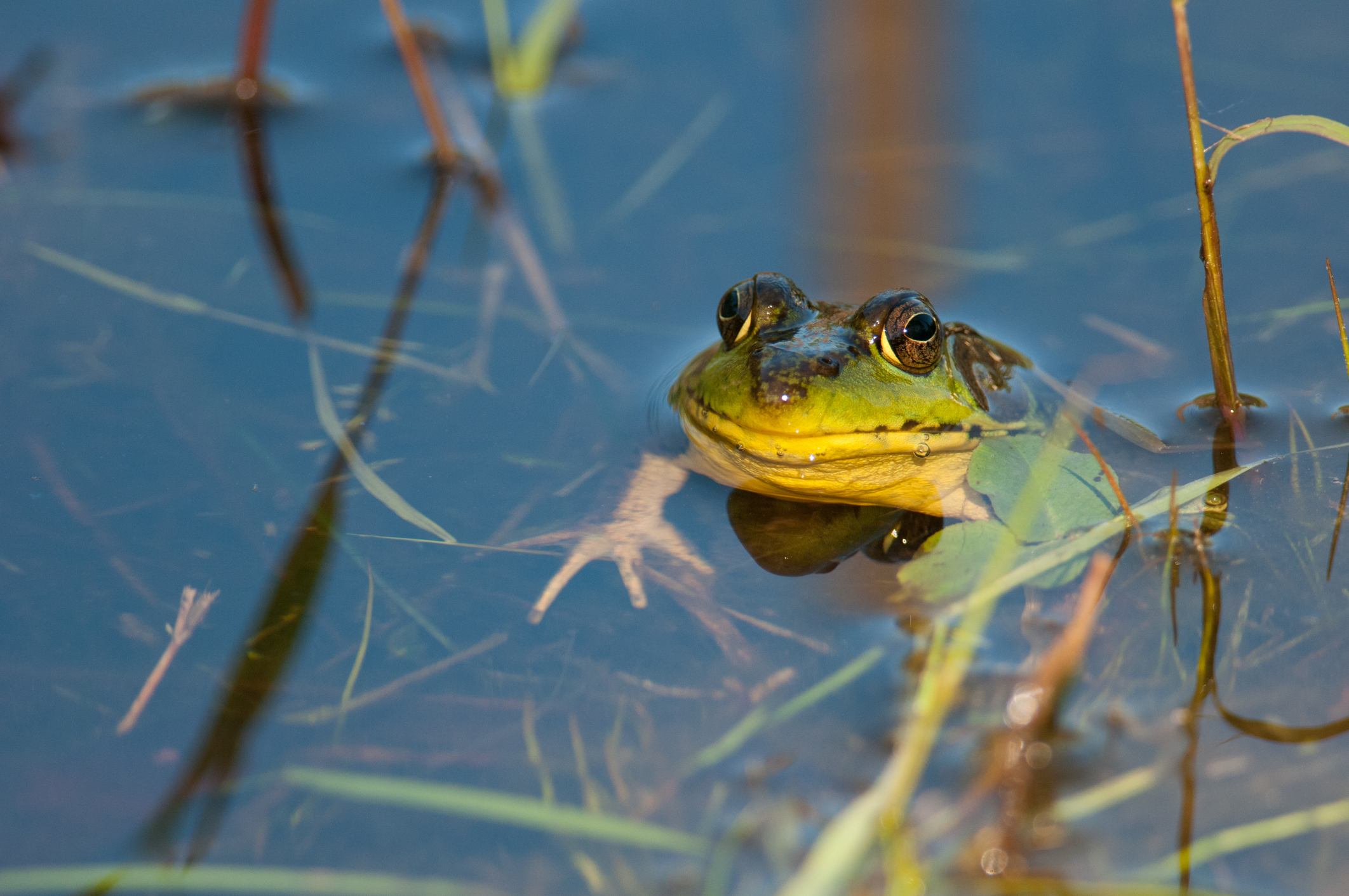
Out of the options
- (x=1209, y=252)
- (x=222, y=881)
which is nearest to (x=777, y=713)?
(x=222, y=881)

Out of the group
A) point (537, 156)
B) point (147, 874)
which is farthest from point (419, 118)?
point (147, 874)

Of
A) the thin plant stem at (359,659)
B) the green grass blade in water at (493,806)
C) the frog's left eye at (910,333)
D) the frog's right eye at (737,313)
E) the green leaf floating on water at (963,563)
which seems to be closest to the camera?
the green grass blade in water at (493,806)

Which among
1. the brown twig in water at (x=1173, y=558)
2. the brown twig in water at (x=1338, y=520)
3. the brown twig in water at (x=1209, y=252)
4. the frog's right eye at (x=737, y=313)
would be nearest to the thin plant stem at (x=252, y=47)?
the frog's right eye at (x=737, y=313)

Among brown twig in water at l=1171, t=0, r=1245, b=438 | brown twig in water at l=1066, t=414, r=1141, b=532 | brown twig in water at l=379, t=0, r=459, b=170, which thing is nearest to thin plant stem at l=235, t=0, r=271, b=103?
brown twig in water at l=379, t=0, r=459, b=170

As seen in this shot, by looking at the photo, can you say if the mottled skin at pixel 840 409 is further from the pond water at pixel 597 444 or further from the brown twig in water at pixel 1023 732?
the brown twig in water at pixel 1023 732

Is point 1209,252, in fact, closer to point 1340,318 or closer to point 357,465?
point 1340,318

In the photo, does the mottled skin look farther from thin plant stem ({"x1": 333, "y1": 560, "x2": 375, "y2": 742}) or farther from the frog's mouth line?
thin plant stem ({"x1": 333, "y1": 560, "x2": 375, "y2": 742})

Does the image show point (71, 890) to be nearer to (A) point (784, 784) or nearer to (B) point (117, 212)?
(A) point (784, 784)
